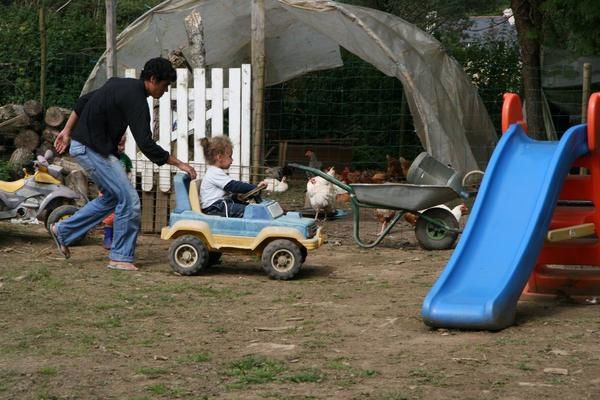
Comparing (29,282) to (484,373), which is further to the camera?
(29,282)

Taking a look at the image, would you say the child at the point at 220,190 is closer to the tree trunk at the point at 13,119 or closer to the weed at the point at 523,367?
the weed at the point at 523,367

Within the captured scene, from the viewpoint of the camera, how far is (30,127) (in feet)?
50.1

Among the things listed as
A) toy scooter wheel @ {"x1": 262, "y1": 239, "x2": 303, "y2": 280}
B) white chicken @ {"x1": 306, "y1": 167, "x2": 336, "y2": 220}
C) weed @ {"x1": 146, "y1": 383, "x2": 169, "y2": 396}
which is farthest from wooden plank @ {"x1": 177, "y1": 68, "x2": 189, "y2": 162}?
weed @ {"x1": 146, "y1": 383, "x2": 169, "y2": 396}

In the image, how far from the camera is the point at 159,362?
5895 millimetres

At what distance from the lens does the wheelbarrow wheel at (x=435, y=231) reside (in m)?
10.6

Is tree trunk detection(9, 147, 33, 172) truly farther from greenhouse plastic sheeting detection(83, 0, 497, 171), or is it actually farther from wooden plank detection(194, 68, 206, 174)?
wooden plank detection(194, 68, 206, 174)

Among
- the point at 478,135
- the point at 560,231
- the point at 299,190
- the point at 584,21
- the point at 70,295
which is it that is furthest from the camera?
the point at 299,190

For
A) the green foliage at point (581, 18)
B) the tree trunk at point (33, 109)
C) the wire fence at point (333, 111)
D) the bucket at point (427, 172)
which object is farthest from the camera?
the wire fence at point (333, 111)

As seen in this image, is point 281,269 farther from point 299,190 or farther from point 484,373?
point 299,190

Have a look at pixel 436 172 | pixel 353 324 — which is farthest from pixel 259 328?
pixel 436 172

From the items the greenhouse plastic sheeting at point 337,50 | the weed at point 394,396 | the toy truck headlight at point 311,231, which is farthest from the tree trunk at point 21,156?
the weed at point 394,396

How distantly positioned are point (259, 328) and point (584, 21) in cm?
835

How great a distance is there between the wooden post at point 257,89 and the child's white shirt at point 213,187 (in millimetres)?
2382

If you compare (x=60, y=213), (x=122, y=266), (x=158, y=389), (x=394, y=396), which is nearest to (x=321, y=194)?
(x=60, y=213)
